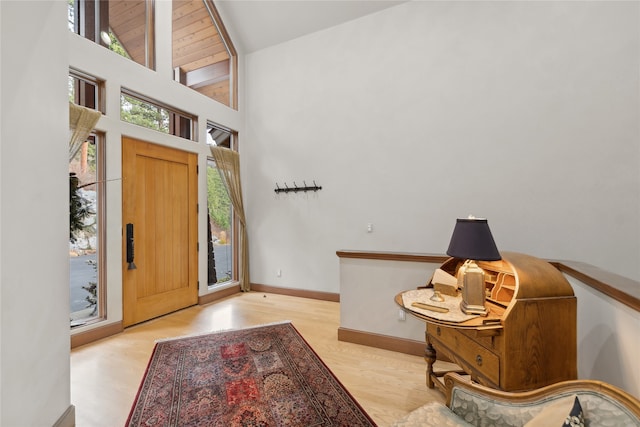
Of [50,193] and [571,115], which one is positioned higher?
[571,115]

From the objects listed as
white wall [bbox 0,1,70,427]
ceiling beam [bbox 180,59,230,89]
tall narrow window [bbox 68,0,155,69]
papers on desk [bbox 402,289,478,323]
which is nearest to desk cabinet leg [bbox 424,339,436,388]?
papers on desk [bbox 402,289,478,323]

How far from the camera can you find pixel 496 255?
1.66 m

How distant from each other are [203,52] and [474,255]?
5095 mm

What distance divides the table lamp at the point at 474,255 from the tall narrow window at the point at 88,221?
364 cm

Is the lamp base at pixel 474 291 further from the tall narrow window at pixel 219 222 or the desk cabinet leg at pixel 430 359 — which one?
the tall narrow window at pixel 219 222

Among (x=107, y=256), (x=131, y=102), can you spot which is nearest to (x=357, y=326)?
(x=107, y=256)

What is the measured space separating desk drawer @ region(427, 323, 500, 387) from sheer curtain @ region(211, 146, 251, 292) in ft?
12.0

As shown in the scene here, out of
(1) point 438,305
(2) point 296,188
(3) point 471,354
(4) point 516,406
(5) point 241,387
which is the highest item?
(2) point 296,188

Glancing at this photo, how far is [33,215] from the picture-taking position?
1501mm

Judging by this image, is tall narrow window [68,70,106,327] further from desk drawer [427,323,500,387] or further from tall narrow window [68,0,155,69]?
desk drawer [427,323,500,387]

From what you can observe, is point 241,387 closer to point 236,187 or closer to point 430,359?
point 430,359

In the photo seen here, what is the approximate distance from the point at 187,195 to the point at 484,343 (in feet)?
13.1

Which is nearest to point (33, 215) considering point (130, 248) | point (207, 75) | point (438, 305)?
point (130, 248)

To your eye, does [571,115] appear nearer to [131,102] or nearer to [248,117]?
[248,117]
